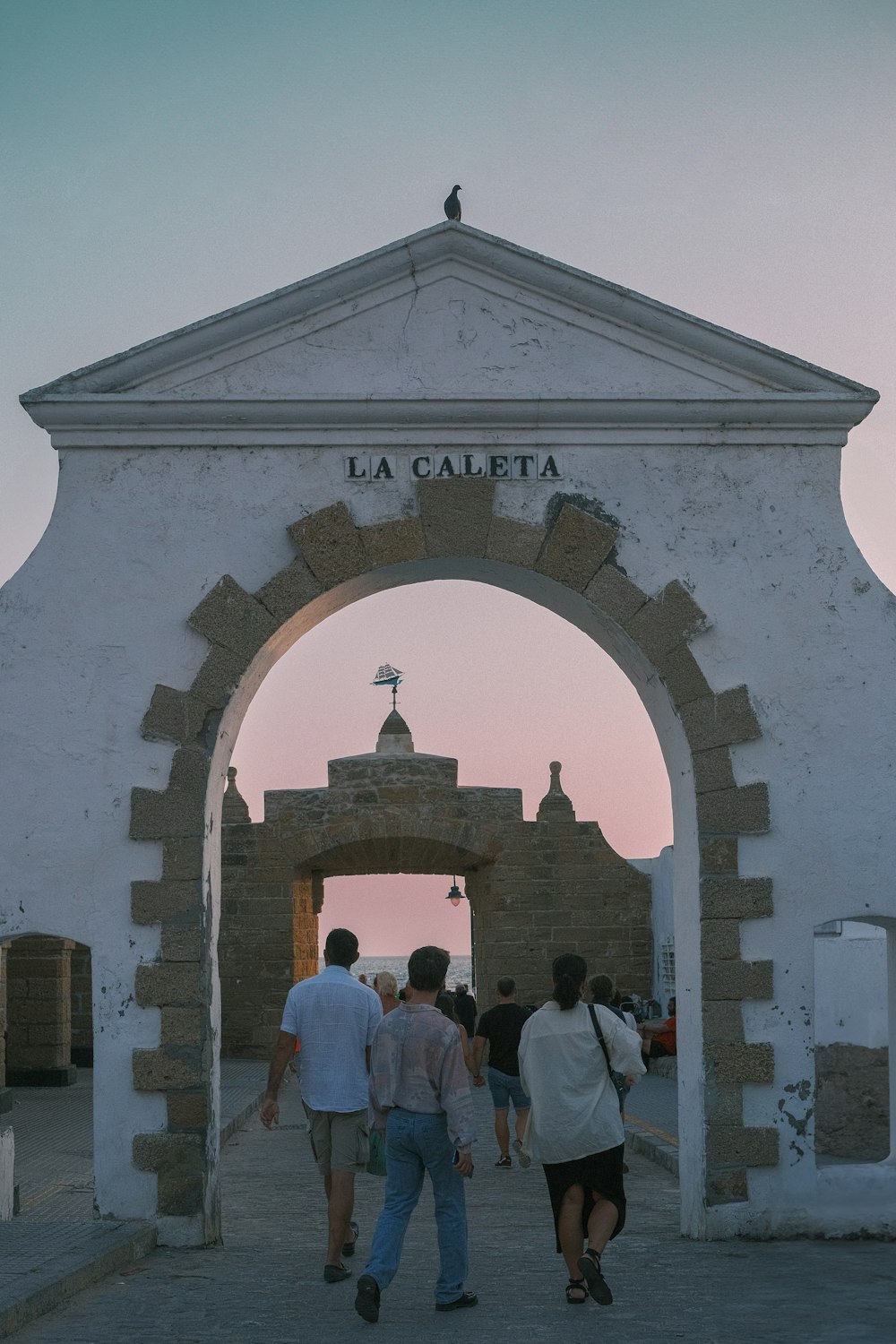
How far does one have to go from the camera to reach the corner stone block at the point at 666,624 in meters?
8.16

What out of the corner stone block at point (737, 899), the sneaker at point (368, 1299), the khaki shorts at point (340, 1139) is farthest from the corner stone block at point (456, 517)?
the sneaker at point (368, 1299)

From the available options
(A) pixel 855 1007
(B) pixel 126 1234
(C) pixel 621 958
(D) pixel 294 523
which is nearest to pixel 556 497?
(D) pixel 294 523

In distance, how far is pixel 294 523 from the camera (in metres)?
8.18

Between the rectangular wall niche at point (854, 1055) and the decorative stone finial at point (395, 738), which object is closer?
the rectangular wall niche at point (854, 1055)

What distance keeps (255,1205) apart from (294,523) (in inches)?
159

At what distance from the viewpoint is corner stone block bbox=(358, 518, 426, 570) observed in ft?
26.9

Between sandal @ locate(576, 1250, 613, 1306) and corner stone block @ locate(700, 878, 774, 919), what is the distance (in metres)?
2.20

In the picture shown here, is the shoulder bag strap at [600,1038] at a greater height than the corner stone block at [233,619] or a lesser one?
lesser

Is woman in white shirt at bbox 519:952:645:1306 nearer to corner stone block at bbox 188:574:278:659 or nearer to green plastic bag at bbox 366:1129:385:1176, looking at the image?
green plastic bag at bbox 366:1129:385:1176

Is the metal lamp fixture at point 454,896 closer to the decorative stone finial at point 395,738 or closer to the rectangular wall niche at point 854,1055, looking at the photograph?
the decorative stone finial at point 395,738

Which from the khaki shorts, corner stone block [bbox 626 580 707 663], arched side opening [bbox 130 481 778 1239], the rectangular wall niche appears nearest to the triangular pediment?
arched side opening [bbox 130 481 778 1239]

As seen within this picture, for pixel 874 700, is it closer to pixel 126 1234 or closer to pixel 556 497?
pixel 556 497

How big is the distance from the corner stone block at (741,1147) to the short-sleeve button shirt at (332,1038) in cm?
196

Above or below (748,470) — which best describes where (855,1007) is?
below
